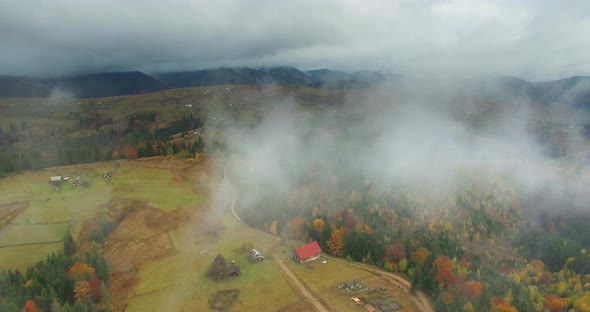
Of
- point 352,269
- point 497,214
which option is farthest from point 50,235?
point 497,214

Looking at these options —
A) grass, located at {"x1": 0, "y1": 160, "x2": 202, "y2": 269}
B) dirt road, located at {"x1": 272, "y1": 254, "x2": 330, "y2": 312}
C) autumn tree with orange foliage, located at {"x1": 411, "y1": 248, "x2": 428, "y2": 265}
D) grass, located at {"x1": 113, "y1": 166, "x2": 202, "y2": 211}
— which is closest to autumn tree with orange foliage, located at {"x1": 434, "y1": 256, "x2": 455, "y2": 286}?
autumn tree with orange foliage, located at {"x1": 411, "y1": 248, "x2": 428, "y2": 265}

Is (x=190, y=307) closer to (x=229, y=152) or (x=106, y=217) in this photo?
(x=106, y=217)

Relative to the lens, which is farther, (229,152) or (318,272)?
(229,152)

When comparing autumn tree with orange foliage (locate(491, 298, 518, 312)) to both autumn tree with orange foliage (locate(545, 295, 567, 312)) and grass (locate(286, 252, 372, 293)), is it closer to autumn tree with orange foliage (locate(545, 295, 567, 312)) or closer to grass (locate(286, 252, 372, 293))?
autumn tree with orange foliage (locate(545, 295, 567, 312))

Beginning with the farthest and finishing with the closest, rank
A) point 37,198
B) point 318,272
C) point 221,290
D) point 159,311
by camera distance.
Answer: point 37,198 < point 318,272 < point 221,290 < point 159,311

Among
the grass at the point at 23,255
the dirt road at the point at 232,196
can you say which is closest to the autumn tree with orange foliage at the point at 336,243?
the dirt road at the point at 232,196

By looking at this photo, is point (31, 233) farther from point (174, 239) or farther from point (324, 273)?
point (324, 273)
